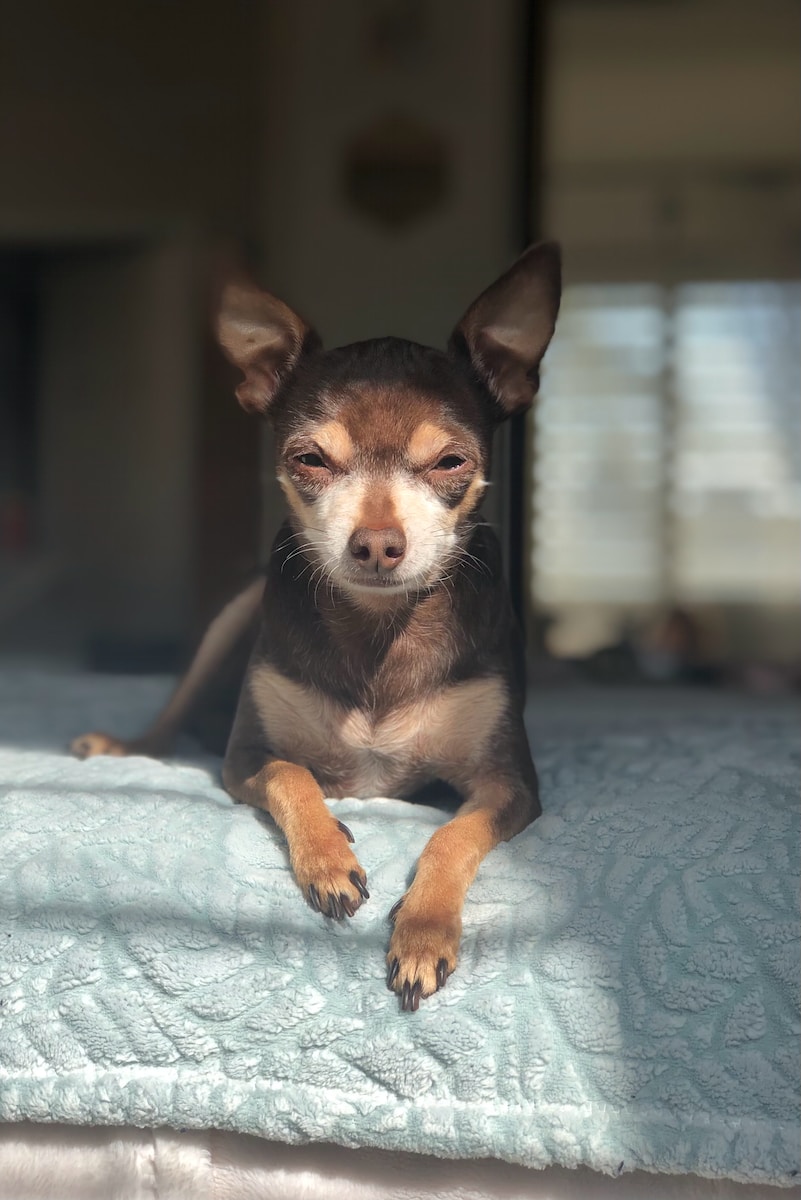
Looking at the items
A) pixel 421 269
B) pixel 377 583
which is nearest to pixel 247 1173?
pixel 377 583

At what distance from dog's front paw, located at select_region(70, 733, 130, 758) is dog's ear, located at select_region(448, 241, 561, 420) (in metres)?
1.09

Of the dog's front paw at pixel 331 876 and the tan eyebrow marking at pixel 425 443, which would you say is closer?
the dog's front paw at pixel 331 876

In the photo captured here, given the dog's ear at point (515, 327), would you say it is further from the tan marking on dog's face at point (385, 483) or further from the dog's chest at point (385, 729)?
the dog's chest at point (385, 729)

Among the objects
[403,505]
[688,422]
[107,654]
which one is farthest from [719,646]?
[403,505]

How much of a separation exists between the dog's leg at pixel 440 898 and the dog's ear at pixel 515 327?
2.38 feet

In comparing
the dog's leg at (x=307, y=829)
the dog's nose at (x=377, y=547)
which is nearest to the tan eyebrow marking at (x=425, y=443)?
the dog's nose at (x=377, y=547)

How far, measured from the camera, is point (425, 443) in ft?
6.08

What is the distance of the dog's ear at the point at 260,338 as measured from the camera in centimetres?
200

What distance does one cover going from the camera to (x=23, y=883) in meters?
1.79

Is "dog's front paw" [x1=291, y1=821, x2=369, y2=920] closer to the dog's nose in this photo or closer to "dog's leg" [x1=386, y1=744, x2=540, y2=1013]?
"dog's leg" [x1=386, y1=744, x2=540, y2=1013]

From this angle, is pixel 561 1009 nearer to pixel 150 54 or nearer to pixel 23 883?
pixel 23 883

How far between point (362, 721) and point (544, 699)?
1.76m

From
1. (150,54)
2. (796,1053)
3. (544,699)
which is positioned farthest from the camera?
(150,54)

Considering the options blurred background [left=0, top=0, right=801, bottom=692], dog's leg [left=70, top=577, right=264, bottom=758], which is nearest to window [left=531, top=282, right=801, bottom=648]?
blurred background [left=0, top=0, right=801, bottom=692]
